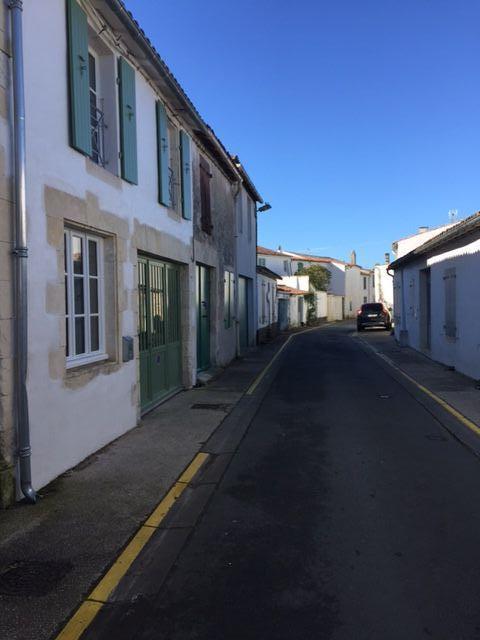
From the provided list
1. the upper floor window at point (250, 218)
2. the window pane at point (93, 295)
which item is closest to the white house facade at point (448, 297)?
the upper floor window at point (250, 218)

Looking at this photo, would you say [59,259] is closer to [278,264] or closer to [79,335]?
[79,335]

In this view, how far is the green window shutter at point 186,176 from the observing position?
32.7ft

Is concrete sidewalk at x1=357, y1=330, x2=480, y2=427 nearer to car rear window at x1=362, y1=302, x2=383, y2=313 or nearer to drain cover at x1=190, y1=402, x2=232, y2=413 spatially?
drain cover at x1=190, y1=402, x2=232, y2=413

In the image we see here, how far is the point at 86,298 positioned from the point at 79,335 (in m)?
0.42

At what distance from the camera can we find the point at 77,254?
5.96 m

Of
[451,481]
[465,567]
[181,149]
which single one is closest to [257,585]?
[465,567]

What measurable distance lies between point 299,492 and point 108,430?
8.37ft

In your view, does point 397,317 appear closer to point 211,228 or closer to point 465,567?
point 211,228

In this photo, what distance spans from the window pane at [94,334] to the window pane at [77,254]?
688 mm

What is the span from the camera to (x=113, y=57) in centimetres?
670

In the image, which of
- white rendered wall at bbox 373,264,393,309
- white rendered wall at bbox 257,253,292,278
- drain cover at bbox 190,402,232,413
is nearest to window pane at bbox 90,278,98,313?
drain cover at bbox 190,402,232,413

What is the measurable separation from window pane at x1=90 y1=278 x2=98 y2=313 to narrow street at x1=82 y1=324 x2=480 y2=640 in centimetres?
238

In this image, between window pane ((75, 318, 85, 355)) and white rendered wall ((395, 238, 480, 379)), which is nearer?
window pane ((75, 318, 85, 355))

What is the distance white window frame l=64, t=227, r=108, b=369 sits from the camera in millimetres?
5707
